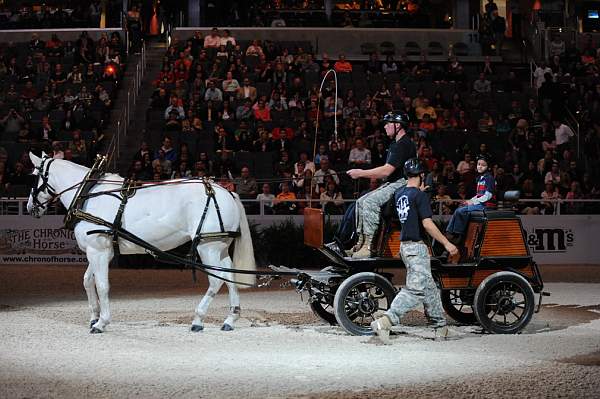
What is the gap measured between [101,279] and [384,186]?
3495 mm

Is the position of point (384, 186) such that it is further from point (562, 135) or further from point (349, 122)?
point (562, 135)

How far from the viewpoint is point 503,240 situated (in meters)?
11.0

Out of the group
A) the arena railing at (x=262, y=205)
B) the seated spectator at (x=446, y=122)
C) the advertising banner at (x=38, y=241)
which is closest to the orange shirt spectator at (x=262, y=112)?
the arena railing at (x=262, y=205)

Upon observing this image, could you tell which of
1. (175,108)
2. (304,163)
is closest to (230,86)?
(175,108)

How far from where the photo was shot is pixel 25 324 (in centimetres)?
1155

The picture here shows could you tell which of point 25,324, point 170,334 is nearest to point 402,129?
point 170,334

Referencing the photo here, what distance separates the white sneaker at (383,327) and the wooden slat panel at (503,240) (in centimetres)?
168

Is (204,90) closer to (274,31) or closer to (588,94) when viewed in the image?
(274,31)

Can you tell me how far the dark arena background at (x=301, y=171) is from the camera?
8.89 metres

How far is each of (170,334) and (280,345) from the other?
1.48 meters

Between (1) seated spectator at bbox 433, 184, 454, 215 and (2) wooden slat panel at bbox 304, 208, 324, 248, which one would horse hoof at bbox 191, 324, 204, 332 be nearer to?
(2) wooden slat panel at bbox 304, 208, 324, 248

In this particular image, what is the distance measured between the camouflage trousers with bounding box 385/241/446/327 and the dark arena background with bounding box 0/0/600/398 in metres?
0.38

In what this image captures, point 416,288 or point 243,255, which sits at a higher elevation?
point 243,255

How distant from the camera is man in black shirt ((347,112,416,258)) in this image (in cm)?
1068
